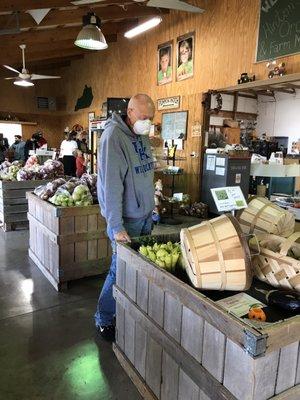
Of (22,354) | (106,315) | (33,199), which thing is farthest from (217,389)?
(33,199)

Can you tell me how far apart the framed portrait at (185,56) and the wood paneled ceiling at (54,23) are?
0.99 metres

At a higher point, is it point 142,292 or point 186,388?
point 142,292

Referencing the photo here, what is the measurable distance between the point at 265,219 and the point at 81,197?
190cm

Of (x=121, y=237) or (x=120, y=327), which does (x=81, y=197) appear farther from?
(x=120, y=327)

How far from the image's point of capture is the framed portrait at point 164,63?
25.7 feet

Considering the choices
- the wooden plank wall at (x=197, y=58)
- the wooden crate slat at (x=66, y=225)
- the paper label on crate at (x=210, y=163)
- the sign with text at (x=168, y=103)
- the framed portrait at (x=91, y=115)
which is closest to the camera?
the wooden crate slat at (x=66, y=225)

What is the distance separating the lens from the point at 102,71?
10.8 m

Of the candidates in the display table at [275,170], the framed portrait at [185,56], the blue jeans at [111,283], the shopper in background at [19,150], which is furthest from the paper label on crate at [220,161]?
the shopper in background at [19,150]

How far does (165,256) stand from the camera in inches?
72.3

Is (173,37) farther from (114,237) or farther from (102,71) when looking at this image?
(114,237)

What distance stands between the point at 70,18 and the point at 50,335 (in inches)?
280

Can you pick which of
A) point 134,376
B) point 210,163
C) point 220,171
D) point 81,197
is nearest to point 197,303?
point 134,376

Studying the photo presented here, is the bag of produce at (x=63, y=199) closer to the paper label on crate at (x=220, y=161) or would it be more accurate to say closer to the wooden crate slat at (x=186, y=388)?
the wooden crate slat at (x=186, y=388)

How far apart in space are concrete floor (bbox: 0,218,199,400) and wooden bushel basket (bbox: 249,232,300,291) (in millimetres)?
1038
